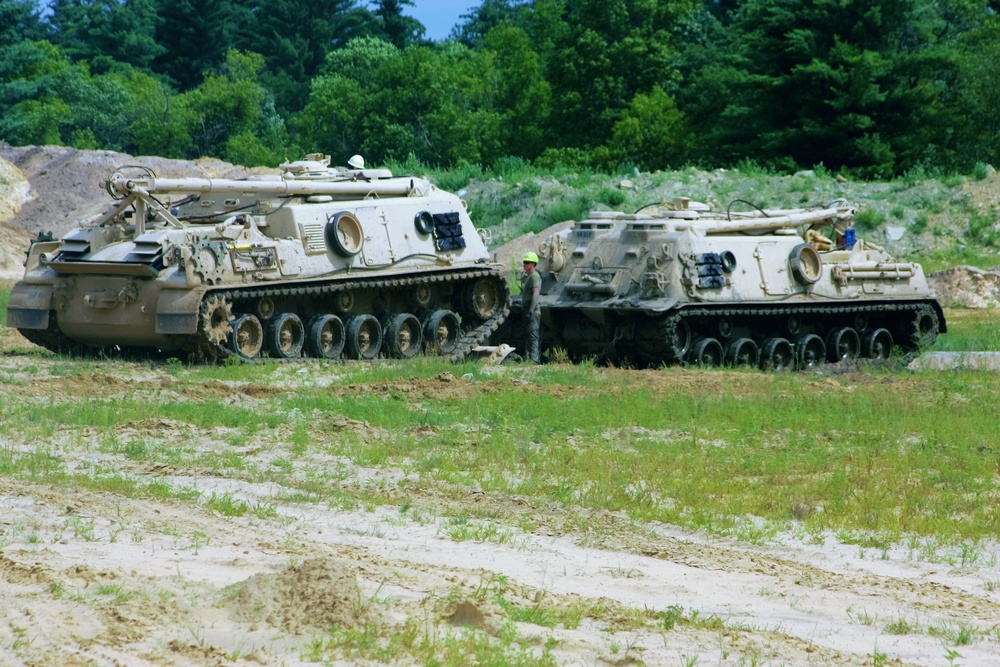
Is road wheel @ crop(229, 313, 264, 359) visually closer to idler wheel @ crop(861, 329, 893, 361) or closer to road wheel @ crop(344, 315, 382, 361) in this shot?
road wheel @ crop(344, 315, 382, 361)

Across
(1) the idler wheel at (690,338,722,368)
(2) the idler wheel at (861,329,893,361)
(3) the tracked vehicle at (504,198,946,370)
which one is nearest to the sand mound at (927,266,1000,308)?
(2) the idler wheel at (861,329,893,361)

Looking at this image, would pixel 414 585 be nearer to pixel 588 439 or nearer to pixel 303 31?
pixel 588 439

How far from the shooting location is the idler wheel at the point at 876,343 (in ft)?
70.6

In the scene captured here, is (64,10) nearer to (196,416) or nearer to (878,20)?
(878,20)

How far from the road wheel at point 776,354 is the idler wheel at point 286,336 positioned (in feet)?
19.9

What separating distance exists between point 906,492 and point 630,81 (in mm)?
42807

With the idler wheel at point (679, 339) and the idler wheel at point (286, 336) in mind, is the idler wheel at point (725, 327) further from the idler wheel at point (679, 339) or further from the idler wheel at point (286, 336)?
the idler wheel at point (286, 336)

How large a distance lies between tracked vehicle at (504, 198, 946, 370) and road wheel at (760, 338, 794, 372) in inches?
0.7

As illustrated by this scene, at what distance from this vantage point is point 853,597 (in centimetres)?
764

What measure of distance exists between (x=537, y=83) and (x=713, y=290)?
132 feet

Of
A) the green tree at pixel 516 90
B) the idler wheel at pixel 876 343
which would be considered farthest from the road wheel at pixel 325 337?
the green tree at pixel 516 90

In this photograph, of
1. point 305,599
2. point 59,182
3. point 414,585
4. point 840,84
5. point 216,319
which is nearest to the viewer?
point 305,599

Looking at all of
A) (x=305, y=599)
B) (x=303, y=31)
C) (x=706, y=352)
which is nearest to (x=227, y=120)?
(x=303, y=31)

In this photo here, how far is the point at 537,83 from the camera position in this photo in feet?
190
